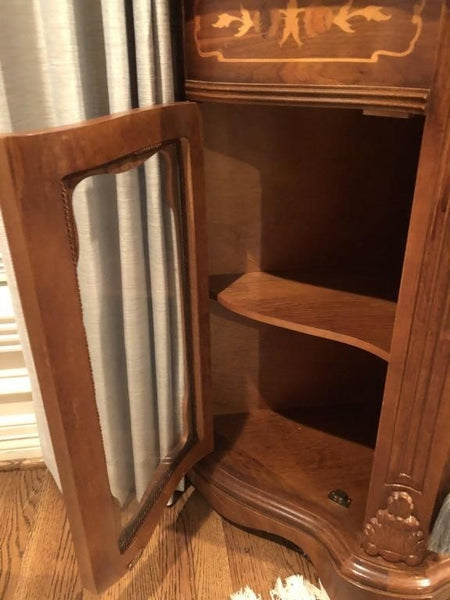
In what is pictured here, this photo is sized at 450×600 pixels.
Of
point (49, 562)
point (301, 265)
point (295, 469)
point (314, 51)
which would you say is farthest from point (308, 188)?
point (49, 562)

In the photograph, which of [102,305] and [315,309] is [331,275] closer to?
[315,309]

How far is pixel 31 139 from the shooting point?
20.7 inches

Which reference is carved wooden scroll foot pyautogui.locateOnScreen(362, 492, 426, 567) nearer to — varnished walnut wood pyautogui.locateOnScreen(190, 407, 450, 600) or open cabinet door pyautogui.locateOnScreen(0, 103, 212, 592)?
varnished walnut wood pyautogui.locateOnScreen(190, 407, 450, 600)

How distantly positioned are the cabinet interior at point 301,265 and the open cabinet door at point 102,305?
12 cm

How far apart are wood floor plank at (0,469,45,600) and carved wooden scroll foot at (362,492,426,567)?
0.66 meters

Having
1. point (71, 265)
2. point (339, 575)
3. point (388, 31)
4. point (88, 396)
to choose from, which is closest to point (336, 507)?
point (339, 575)

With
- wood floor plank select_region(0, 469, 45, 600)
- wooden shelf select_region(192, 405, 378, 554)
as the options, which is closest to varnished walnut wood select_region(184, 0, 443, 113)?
wooden shelf select_region(192, 405, 378, 554)

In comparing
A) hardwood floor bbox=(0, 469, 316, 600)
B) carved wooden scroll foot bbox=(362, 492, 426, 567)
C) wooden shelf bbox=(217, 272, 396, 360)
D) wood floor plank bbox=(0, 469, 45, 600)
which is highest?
wooden shelf bbox=(217, 272, 396, 360)

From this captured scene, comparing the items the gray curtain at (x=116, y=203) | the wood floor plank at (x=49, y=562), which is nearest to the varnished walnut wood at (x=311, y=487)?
the gray curtain at (x=116, y=203)

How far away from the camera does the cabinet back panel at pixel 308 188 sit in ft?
3.25

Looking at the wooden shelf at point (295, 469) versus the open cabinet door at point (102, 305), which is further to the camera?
the wooden shelf at point (295, 469)

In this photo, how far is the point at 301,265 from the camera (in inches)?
43.8

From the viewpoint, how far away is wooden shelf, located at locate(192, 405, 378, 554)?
0.96 meters

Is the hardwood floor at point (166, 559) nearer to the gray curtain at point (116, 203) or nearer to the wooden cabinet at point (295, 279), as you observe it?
the wooden cabinet at point (295, 279)
